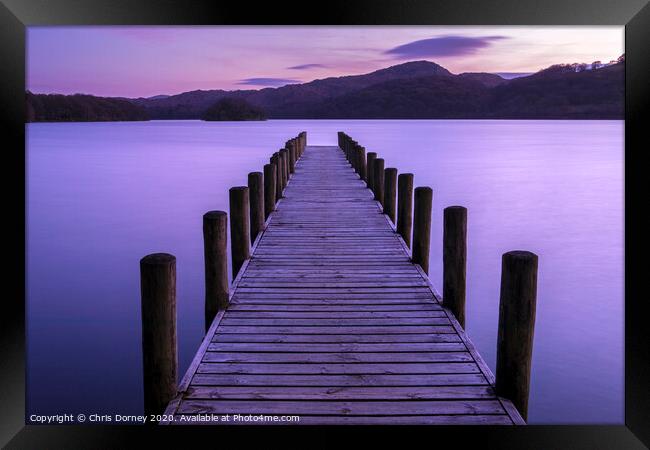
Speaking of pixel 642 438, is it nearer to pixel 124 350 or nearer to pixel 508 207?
pixel 124 350

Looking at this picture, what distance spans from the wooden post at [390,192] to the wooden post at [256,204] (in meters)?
2.10

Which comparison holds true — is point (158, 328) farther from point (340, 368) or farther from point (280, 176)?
point (280, 176)

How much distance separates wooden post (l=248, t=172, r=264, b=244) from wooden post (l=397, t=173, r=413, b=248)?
174 cm

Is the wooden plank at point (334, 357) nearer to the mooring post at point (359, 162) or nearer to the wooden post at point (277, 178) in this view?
the wooden post at point (277, 178)

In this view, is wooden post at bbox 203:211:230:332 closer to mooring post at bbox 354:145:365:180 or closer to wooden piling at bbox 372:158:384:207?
wooden piling at bbox 372:158:384:207

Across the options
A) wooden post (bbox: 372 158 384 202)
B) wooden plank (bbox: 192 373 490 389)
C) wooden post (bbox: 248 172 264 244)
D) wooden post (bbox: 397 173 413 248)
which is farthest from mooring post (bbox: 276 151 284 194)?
wooden plank (bbox: 192 373 490 389)

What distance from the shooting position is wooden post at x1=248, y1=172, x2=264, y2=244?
25.1 feet

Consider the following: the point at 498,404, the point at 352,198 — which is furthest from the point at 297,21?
the point at 352,198

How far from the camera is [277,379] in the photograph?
3.51 m

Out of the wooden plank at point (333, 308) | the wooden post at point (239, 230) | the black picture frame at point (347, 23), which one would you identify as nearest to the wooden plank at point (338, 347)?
the wooden plank at point (333, 308)

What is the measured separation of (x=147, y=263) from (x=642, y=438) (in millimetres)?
2540

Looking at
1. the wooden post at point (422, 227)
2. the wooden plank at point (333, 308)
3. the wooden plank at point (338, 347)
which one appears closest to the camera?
the wooden plank at point (338, 347)

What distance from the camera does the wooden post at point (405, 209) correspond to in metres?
7.50

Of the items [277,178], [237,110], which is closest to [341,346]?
[277,178]
